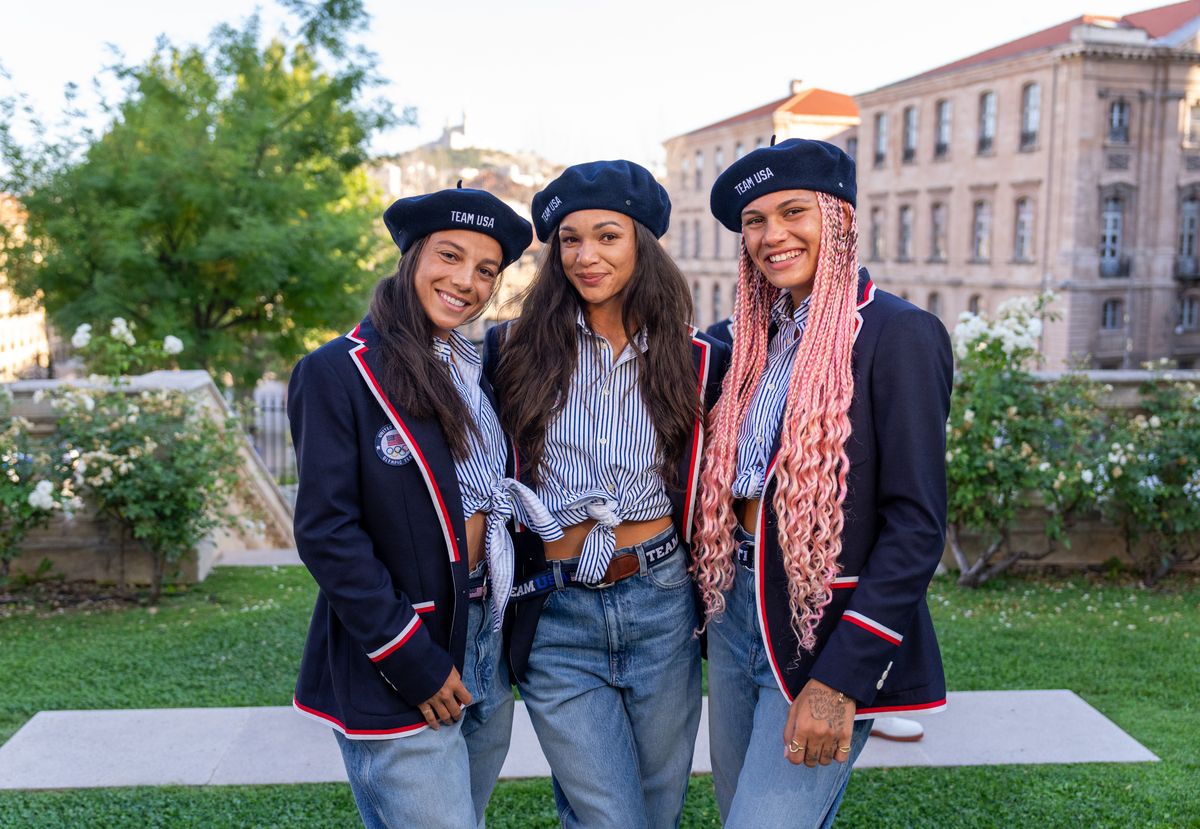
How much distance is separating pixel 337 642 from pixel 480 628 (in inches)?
13.3

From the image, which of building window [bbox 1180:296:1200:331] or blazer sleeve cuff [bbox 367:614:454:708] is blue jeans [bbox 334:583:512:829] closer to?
blazer sleeve cuff [bbox 367:614:454:708]

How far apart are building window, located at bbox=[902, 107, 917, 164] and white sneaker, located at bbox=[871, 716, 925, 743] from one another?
4385cm

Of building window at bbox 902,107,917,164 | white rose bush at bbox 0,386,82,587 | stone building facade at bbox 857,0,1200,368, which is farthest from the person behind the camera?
building window at bbox 902,107,917,164

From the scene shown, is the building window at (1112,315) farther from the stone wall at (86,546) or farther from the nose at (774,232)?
the nose at (774,232)

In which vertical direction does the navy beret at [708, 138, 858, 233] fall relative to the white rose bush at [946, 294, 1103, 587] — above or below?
above

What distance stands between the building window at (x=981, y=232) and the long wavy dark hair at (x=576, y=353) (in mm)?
40988

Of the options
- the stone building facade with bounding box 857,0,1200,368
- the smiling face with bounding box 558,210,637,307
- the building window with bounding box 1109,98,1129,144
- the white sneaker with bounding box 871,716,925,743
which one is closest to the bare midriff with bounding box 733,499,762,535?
the smiling face with bounding box 558,210,637,307

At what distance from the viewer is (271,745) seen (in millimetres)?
4332

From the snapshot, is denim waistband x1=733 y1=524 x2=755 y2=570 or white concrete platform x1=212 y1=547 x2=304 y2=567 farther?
white concrete platform x1=212 y1=547 x2=304 y2=567

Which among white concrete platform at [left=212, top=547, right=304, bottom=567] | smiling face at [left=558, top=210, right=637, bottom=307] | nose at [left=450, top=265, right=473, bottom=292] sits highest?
smiling face at [left=558, top=210, right=637, bottom=307]

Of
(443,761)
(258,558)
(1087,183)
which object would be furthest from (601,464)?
(1087,183)

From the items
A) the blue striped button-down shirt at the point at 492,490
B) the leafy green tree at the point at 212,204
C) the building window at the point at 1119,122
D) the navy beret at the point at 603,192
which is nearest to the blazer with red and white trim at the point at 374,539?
the blue striped button-down shirt at the point at 492,490

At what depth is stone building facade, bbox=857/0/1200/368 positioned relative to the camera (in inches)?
1487

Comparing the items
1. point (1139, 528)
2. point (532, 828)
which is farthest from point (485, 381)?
point (1139, 528)
